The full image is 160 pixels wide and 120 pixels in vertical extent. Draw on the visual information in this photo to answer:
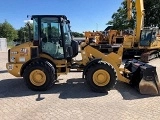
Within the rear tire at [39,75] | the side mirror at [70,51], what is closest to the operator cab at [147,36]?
the side mirror at [70,51]

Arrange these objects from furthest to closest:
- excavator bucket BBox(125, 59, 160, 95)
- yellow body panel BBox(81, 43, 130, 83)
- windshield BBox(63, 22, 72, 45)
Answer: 1. windshield BBox(63, 22, 72, 45)
2. yellow body panel BBox(81, 43, 130, 83)
3. excavator bucket BBox(125, 59, 160, 95)

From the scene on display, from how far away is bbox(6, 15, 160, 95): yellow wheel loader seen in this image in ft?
26.7

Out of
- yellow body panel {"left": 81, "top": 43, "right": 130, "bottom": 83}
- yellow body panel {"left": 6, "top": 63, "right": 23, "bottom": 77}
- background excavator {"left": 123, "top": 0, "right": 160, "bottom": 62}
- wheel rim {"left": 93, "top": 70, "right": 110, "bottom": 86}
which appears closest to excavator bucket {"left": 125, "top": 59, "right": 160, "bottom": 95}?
yellow body panel {"left": 81, "top": 43, "right": 130, "bottom": 83}

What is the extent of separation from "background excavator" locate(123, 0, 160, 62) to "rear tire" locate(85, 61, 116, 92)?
10742 mm

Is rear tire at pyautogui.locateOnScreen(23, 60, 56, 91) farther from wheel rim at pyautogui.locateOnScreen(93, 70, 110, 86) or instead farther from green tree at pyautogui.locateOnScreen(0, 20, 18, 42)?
green tree at pyautogui.locateOnScreen(0, 20, 18, 42)

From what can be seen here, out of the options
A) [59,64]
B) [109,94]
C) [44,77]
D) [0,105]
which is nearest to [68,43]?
[59,64]

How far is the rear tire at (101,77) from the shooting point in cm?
807

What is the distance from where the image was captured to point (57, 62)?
8789 mm

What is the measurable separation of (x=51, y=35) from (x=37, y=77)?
147 centimetres

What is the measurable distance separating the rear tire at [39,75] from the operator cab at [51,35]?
1.89ft

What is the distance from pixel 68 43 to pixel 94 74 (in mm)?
1755

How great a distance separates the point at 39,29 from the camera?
8633mm

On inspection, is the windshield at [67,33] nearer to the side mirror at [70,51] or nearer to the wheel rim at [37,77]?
the side mirror at [70,51]

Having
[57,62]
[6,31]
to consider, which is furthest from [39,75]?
[6,31]
